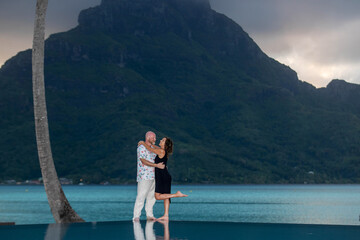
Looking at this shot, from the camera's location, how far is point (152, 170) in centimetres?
1594

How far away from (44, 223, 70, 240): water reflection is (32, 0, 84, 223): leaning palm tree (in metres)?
0.79

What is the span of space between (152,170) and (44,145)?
3.84m

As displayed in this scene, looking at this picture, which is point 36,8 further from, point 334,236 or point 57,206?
point 334,236

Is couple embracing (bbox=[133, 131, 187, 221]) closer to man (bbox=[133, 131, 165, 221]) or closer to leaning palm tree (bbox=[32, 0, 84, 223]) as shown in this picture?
man (bbox=[133, 131, 165, 221])

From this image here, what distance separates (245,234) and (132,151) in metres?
180

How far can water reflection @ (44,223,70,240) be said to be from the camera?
13789 mm

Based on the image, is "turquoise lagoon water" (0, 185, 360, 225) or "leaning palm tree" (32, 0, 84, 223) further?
"turquoise lagoon water" (0, 185, 360, 225)

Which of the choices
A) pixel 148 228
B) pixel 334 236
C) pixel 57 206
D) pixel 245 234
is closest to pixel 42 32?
pixel 57 206

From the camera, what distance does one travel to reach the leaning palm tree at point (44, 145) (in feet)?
57.7

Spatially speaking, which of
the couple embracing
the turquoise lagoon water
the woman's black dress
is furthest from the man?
the turquoise lagoon water

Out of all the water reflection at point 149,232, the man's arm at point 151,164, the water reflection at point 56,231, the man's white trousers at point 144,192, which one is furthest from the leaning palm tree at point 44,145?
the man's arm at point 151,164

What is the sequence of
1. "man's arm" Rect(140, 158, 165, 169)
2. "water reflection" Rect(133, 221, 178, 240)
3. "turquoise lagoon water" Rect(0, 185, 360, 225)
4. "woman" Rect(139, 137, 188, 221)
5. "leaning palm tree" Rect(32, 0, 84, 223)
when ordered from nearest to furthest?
1. "water reflection" Rect(133, 221, 178, 240)
2. "man's arm" Rect(140, 158, 165, 169)
3. "woman" Rect(139, 137, 188, 221)
4. "leaning palm tree" Rect(32, 0, 84, 223)
5. "turquoise lagoon water" Rect(0, 185, 360, 225)

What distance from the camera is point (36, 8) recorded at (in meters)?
18.4

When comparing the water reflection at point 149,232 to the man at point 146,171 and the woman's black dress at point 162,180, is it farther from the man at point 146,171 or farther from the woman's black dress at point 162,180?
the woman's black dress at point 162,180
